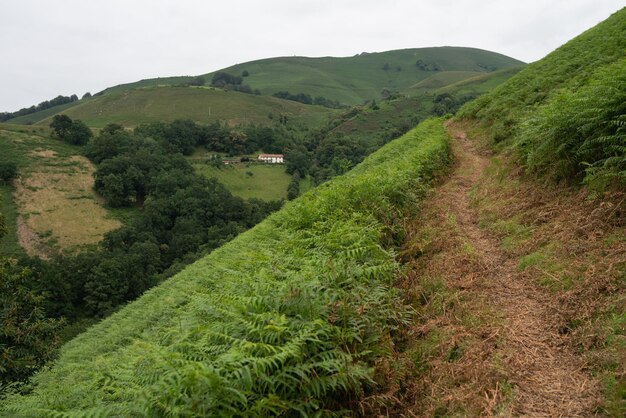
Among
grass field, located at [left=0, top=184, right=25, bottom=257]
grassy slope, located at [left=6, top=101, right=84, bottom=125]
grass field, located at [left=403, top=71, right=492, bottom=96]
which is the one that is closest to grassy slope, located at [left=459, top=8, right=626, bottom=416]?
grass field, located at [left=0, top=184, right=25, bottom=257]

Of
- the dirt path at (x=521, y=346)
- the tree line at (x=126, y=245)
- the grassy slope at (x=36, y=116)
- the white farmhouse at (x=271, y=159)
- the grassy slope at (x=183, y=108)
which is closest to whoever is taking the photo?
the dirt path at (x=521, y=346)

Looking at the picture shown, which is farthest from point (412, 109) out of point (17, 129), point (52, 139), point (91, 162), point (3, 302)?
point (3, 302)

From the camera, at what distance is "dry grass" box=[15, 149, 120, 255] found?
2483 inches

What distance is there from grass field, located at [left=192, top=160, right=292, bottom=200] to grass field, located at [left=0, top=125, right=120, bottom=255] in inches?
991

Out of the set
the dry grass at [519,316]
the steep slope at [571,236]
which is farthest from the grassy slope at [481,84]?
the dry grass at [519,316]

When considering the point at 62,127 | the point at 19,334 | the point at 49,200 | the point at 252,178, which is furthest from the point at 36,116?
the point at 19,334

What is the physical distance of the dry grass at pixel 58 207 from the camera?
6306 cm

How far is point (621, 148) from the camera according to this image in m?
5.78

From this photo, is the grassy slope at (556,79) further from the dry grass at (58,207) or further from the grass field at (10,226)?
the dry grass at (58,207)

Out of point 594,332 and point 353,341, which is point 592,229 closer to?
point 594,332

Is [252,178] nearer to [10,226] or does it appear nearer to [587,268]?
[10,226]

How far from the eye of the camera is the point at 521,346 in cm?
412

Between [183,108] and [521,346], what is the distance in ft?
492

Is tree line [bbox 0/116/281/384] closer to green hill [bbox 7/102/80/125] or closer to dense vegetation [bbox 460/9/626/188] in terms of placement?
dense vegetation [bbox 460/9/626/188]
